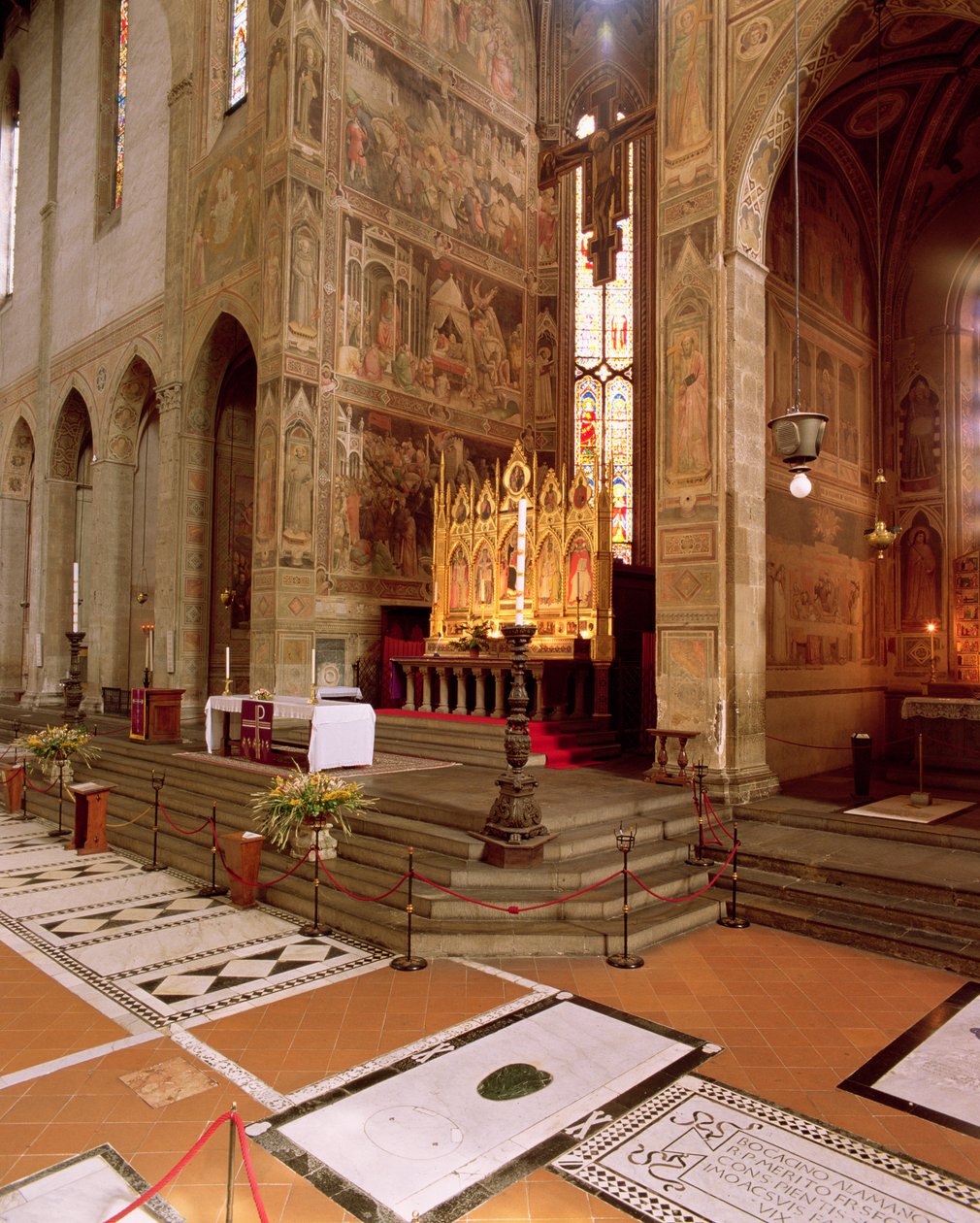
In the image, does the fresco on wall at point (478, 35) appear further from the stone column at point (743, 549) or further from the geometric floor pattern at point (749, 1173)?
the geometric floor pattern at point (749, 1173)

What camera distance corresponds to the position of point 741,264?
10109 millimetres

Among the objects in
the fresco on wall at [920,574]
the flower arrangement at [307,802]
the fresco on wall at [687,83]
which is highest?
the fresco on wall at [687,83]

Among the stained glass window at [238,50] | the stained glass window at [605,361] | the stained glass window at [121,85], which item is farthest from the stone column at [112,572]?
the stained glass window at [605,361]

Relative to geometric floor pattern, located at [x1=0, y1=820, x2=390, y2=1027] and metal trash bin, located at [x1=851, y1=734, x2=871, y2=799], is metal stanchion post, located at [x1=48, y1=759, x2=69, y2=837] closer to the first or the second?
geometric floor pattern, located at [x1=0, y1=820, x2=390, y2=1027]

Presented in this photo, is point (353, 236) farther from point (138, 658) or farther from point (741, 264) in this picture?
point (138, 658)

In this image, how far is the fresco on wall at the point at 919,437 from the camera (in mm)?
14141

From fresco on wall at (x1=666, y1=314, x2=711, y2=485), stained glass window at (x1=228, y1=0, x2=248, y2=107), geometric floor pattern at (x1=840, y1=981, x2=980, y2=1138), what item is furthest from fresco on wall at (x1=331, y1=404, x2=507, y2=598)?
geometric floor pattern at (x1=840, y1=981, x2=980, y2=1138)

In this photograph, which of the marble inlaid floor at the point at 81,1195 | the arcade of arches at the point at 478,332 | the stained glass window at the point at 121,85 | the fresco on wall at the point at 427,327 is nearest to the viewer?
the marble inlaid floor at the point at 81,1195

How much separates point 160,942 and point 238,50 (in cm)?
1856

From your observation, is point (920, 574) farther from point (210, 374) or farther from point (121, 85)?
point (121, 85)

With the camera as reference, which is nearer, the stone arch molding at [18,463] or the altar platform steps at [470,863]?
the altar platform steps at [470,863]

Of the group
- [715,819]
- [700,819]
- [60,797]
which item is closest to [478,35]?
[60,797]

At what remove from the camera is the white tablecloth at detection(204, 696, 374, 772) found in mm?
10445

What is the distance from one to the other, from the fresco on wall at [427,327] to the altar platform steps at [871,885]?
37.2 feet
